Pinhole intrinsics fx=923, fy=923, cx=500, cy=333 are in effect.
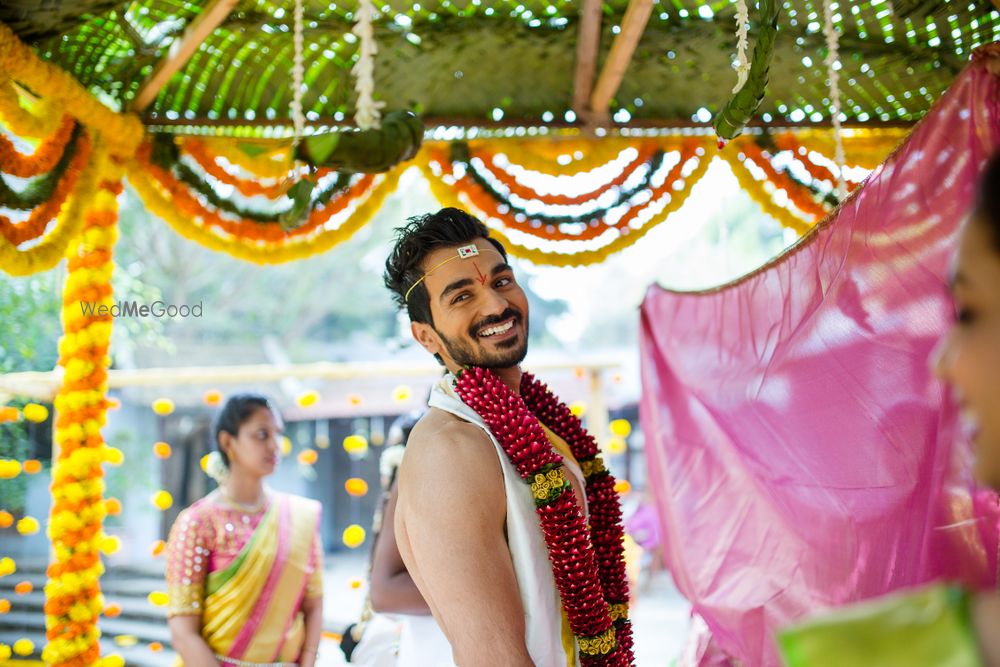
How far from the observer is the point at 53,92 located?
3113 millimetres

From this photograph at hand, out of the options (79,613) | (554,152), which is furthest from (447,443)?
(554,152)

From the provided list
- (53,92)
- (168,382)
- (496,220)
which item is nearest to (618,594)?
(496,220)

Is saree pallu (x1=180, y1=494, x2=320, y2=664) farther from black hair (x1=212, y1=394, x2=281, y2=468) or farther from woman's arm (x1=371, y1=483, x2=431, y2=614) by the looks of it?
woman's arm (x1=371, y1=483, x2=431, y2=614)

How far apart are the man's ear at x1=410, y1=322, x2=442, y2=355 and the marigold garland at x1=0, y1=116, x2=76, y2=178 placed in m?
1.55

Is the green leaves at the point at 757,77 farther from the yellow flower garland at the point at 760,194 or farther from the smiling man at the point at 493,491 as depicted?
the yellow flower garland at the point at 760,194

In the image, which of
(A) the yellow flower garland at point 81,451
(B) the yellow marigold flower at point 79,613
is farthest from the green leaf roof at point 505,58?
(B) the yellow marigold flower at point 79,613

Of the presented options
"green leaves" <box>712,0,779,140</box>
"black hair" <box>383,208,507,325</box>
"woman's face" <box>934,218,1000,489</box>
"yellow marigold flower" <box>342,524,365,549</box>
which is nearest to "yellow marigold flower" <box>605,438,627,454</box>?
"yellow marigold flower" <box>342,524,365,549</box>

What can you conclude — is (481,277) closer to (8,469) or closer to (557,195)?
(557,195)

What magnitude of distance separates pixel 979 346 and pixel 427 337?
159cm

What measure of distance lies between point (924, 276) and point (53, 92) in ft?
9.07

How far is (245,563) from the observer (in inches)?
152

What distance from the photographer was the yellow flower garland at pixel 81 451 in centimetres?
351

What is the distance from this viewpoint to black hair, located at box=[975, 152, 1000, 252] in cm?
90

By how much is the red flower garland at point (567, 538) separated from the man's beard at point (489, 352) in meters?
0.05
